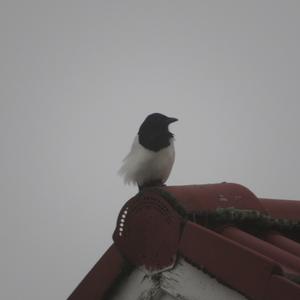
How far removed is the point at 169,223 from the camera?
6.17 feet

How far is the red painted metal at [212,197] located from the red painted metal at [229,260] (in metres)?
0.26

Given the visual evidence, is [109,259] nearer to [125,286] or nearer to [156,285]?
[125,286]

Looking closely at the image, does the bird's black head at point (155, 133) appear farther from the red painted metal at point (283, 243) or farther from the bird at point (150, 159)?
the red painted metal at point (283, 243)

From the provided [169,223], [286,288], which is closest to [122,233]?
[169,223]

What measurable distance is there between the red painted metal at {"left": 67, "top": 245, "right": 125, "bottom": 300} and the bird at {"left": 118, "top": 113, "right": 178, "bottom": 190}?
1812 millimetres

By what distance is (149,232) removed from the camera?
1941mm

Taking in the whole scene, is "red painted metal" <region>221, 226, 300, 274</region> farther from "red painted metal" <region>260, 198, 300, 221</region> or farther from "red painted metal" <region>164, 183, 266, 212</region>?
"red painted metal" <region>260, 198, 300, 221</region>

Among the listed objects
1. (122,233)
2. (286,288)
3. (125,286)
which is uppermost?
(286,288)

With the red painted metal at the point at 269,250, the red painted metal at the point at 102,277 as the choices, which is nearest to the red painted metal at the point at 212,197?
the red painted metal at the point at 269,250

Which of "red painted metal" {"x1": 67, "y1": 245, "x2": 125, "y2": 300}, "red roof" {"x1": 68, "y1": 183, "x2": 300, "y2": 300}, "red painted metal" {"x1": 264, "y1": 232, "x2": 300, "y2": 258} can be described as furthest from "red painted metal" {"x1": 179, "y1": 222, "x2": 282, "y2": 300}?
"red painted metal" {"x1": 264, "y1": 232, "x2": 300, "y2": 258}

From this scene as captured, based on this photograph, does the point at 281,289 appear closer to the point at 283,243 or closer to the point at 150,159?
the point at 283,243

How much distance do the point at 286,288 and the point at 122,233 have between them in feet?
2.55

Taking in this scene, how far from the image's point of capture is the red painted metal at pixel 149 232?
185 centimetres

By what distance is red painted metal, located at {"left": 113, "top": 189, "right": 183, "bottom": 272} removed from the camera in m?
1.85
